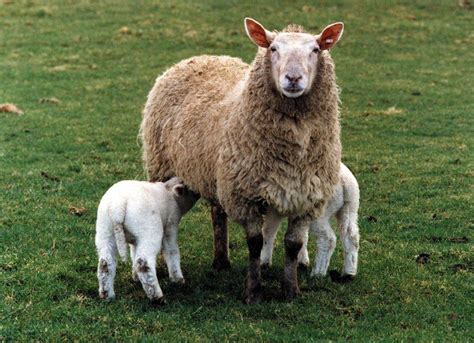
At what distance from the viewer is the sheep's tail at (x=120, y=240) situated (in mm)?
6766

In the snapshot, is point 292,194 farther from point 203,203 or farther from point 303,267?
point 203,203

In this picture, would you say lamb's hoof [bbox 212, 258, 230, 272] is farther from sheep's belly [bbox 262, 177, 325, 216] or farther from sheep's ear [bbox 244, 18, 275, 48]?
sheep's ear [bbox 244, 18, 275, 48]

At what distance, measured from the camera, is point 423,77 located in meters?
20.0

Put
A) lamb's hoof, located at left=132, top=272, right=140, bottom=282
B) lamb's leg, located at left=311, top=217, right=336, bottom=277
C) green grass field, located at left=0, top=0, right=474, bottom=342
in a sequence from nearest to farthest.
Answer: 1. green grass field, located at left=0, top=0, right=474, bottom=342
2. lamb's hoof, located at left=132, top=272, right=140, bottom=282
3. lamb's leg, located at left=311, top=217, right=336, bottom=277

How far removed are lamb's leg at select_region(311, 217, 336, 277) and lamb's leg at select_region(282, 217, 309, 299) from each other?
1.87ft

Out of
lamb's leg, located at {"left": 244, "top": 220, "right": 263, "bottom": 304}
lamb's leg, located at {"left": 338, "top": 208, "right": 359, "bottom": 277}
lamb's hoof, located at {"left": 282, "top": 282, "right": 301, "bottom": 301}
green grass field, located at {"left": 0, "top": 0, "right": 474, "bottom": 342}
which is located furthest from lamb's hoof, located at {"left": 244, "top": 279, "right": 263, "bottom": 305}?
lamb's leg, located at {"left": 338, "top": 208, "right": 359, "bottom": 277}

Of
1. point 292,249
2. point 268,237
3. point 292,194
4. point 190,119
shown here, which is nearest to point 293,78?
point 292,194

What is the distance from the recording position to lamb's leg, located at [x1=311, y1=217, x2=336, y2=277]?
7.89 meters

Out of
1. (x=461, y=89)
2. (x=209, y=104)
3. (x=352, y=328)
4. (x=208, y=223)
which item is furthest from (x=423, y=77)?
(x=352, y=328)

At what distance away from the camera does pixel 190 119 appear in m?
8.16

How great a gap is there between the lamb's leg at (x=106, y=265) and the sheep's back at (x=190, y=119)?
4.25ft

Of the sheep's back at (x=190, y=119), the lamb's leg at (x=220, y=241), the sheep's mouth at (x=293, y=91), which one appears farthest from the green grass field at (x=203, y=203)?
the sheep's mouth at (x=293, y=91)

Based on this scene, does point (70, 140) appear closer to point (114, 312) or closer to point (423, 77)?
point (114, 312)

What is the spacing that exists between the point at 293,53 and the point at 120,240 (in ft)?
7.64
